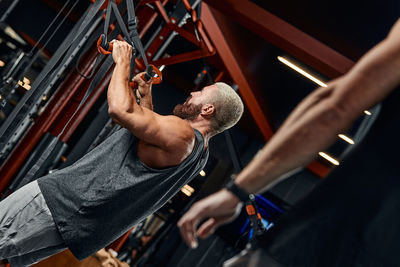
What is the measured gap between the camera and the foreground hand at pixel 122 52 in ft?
6.52

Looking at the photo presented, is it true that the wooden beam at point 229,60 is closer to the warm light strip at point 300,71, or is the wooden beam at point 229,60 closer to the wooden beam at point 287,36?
the warm light strip at point 300,71

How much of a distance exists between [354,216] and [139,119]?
1.10 metres

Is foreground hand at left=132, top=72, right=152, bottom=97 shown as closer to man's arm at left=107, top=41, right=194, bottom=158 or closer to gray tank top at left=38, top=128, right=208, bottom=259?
man's arm at left=107, top=41, right=194, bottom=158

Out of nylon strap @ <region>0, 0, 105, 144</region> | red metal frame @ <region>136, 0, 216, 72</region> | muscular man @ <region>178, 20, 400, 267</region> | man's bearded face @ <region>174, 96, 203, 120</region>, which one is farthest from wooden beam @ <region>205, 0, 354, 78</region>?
muscular man @ <region>178, 20, 400, 267</region>

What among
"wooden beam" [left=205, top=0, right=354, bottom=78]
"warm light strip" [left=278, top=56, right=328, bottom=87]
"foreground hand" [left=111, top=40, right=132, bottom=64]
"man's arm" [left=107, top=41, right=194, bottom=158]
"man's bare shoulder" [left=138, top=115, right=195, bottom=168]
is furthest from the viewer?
"warm light strip" [left=278, top=56, right=328, bottom=87]

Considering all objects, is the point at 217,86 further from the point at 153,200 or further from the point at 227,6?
the point at 227,6

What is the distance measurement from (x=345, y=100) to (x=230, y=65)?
18.7 ft

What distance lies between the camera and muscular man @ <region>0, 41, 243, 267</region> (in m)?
1.89

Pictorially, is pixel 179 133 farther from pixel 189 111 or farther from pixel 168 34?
pixel 168 34

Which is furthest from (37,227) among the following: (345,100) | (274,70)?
(274,70)

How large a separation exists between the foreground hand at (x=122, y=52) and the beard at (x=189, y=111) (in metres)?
0.44

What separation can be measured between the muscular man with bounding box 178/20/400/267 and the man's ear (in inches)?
52.7

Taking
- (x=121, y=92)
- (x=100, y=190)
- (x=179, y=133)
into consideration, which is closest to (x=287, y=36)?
(x=179, y=133)

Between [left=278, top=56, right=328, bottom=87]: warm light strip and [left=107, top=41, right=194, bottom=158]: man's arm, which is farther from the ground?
[left=278, top=56, right=328, bottom=87]: warm light strip
